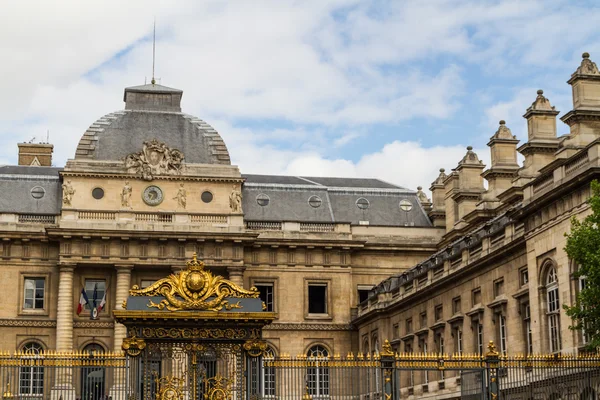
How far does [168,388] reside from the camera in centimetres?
2080

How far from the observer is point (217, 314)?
826 inches

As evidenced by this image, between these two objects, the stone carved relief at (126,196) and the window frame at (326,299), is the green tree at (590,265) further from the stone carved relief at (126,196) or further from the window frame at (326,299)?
the stone carved relief at (126,196)

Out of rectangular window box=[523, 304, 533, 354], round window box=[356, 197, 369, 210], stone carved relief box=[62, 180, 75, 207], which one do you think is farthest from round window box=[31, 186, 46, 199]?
rectangular window box=[523, 304, 533, 354]

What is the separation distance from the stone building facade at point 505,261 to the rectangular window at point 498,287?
0.21ft

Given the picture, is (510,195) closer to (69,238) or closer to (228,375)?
(69,238)

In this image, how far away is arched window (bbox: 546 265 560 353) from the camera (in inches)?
1319

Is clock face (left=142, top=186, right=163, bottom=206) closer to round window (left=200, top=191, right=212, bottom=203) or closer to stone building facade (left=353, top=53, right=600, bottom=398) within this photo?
round window (left=200, top=191, right=212, bottom=203)

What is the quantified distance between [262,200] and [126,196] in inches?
329

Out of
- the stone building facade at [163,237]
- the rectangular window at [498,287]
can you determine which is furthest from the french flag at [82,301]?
the rectangular window at [498,287]

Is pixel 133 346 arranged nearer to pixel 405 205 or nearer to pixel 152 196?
pixel 152 196

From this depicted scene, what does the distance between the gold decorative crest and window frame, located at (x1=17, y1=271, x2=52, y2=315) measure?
3937cm

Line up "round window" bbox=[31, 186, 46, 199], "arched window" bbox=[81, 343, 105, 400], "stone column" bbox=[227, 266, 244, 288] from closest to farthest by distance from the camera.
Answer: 1. "arched window" bbox=[81, 343, 105, 400]
2. "stone column" bbox=[227, 266, 244, 288]
3. "round window" bbox=[31, 186, 46, 199]

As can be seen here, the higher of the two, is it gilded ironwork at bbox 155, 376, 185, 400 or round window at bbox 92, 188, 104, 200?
round window at bbox 92, 188, 104, 200

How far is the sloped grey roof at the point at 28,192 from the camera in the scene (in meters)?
61.5
